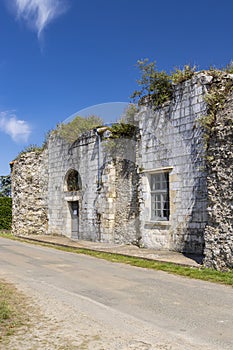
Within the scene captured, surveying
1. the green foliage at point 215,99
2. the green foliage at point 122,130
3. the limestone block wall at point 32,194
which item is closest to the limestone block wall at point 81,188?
the limestone block wall at point 32,194

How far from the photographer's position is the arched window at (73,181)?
60.1 ft

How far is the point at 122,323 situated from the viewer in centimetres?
512

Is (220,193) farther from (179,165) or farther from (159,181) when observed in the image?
(159,181)

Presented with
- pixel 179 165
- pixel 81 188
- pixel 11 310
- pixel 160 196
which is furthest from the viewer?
pixel 81 188

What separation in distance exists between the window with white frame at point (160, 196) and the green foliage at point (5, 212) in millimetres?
14010

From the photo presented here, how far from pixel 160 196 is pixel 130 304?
707 centimetres

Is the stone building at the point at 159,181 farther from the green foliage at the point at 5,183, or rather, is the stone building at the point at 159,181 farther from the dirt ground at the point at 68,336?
the green foliage at the point at 5,183

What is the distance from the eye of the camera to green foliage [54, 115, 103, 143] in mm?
18422

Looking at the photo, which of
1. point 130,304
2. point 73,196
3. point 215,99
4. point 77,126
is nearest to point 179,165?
point 215,99

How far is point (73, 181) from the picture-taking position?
1881 centimetres

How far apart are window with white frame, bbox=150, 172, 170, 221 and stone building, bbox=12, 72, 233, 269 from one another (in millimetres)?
33

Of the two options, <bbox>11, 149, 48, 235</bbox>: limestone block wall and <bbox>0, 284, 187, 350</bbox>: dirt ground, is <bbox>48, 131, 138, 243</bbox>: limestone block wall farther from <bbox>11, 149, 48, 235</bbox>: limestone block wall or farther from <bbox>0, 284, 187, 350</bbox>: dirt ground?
<bbox>0, 284, 187, 350</bbox>: dirt ground

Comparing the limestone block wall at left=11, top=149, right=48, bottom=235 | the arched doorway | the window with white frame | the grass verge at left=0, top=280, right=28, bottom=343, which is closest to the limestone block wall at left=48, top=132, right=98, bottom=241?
the arched doorway

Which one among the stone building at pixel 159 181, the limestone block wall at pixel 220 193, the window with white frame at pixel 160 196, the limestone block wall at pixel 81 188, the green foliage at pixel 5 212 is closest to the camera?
the limestone block wall at pixel 220 193
